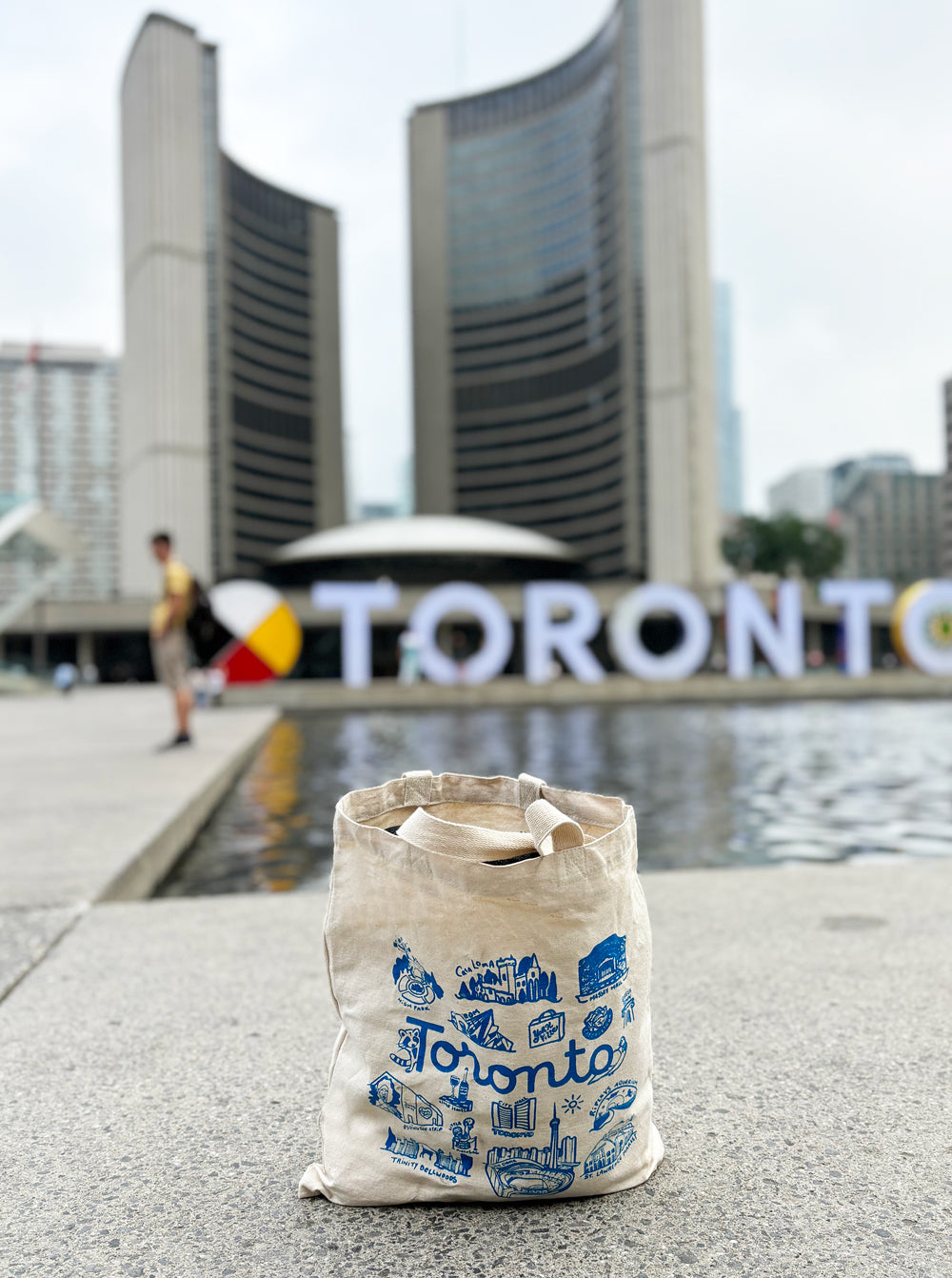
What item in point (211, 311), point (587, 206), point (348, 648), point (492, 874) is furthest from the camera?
point (587, 206)

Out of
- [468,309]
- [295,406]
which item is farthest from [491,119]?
[295,406]

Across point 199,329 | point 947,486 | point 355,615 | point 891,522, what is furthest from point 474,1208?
point 891,522

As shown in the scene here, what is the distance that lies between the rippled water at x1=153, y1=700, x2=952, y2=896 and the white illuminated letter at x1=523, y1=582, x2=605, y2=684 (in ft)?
26.9

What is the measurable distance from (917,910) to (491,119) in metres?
121

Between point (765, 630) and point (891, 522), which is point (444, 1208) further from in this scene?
point (891, 522)

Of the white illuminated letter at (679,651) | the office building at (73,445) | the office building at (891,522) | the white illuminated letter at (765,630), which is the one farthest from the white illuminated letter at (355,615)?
the office building at (891,522)

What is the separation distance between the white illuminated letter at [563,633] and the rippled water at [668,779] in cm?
820

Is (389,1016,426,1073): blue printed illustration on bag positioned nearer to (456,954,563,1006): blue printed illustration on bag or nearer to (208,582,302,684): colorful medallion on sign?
(456,954,563,1006): blue printed illustration on bag

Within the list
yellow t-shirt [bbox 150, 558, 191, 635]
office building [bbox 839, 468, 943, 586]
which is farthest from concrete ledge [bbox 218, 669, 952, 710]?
office building [bbox 839, 468, 943, 586]

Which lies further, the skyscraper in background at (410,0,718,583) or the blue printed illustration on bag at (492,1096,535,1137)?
the skyscraper in background at (410,0,718,583)

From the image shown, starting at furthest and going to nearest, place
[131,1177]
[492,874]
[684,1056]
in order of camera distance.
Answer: [684,1056]
[131,1177]
[492,874]

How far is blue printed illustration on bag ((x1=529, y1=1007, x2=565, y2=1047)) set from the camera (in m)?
1.43

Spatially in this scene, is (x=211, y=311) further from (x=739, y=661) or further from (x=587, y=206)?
(x=739, y=661)

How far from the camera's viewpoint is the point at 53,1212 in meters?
1.46
